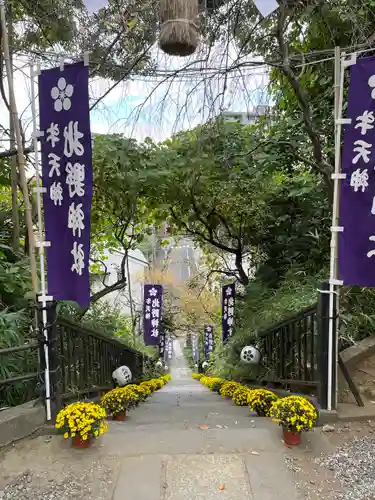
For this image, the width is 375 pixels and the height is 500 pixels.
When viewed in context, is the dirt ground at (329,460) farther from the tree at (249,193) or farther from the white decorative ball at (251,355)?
the tree at (249,193)

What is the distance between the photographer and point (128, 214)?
920 centimetres

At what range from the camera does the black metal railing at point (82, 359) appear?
14.4 ft

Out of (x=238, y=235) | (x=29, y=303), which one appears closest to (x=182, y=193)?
(x=238, y=235)

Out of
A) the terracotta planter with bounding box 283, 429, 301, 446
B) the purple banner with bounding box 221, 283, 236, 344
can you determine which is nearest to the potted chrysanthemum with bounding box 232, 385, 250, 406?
the terracotta planter with bounding box 283, 429, 301, 446

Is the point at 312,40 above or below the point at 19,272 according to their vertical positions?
above

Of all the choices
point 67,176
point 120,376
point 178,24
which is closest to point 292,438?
point 67,176

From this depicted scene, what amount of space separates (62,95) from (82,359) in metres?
3.32

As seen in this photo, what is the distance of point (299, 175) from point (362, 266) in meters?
5.16

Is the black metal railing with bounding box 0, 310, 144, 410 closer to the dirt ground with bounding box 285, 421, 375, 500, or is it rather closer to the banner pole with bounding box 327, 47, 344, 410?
the dirt ground with bounding box 285, 421, 375, 500

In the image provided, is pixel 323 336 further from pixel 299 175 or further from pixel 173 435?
pixel 299 175

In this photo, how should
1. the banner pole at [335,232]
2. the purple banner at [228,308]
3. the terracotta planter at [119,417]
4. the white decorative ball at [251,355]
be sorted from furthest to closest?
the purple banner at [228,308]
the white decorative ball at [251,355]
the terracotta planter at [119,417]
the banner pole at [335,232]

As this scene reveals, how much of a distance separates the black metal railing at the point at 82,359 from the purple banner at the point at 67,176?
0.57 m

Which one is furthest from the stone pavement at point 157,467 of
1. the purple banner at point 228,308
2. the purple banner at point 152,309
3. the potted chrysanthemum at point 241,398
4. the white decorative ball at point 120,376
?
the purple banner at point 152,309

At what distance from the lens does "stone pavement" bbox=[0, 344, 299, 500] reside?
2904 mm
